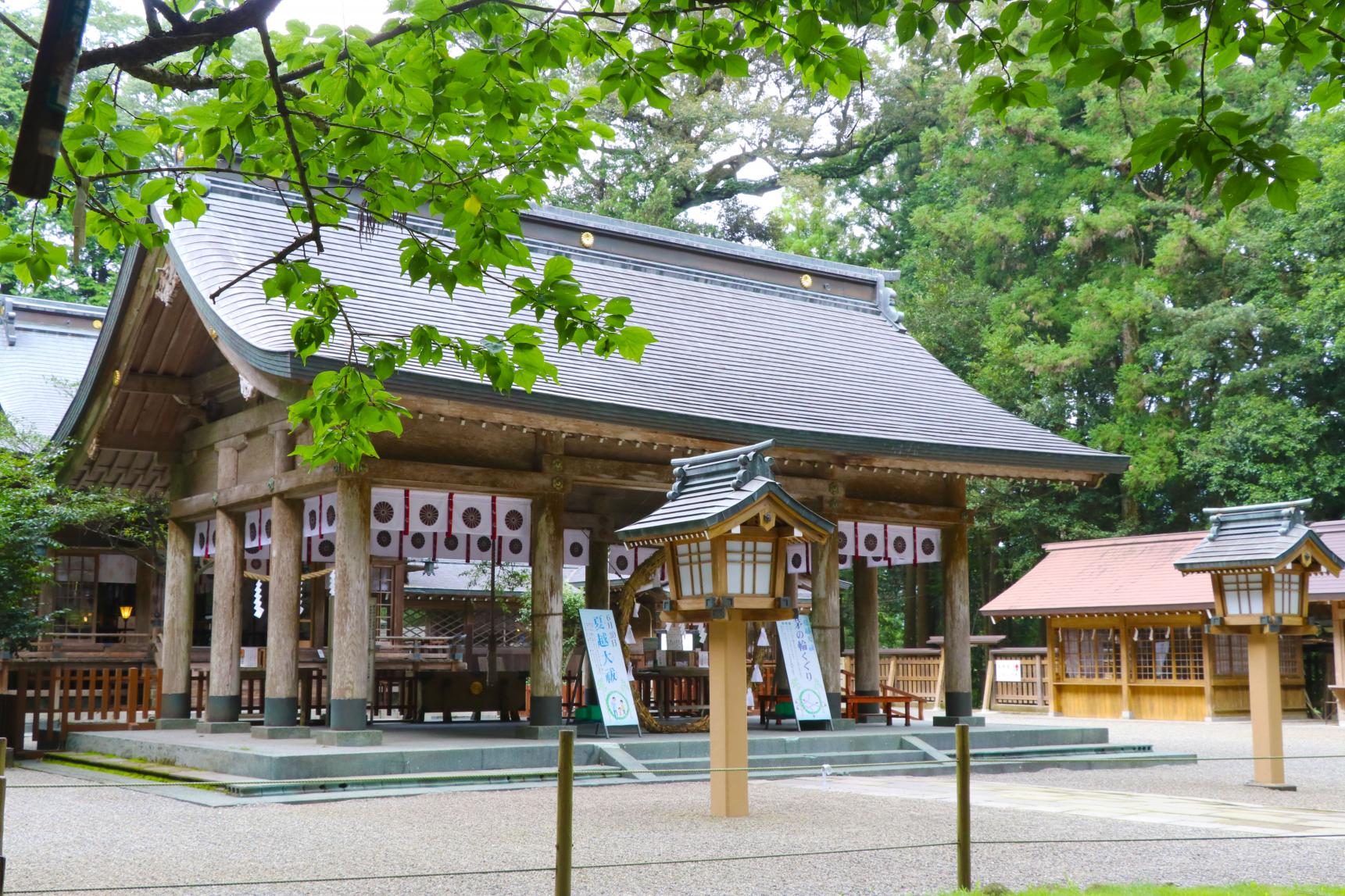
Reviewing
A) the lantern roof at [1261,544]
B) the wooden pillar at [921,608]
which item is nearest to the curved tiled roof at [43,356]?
the lantern roof at [1261,544]

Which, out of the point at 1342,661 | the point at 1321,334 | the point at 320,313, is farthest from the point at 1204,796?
the point at 1321,334

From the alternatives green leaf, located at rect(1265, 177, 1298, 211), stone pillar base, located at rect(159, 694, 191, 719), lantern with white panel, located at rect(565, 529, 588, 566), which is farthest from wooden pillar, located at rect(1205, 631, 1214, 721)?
green leaf, located at rect(1265, 177, 1298, 211)

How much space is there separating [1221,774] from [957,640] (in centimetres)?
351

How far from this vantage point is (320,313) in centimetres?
591

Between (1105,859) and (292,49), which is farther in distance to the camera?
(1105,859)

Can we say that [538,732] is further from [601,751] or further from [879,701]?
[879,701]

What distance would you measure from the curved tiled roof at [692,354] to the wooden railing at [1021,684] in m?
9.95

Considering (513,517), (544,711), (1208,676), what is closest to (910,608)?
(1208,676)

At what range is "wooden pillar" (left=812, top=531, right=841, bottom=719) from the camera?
14.2 m

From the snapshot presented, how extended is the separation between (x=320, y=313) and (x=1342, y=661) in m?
21.0

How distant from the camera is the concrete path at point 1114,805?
8.62m

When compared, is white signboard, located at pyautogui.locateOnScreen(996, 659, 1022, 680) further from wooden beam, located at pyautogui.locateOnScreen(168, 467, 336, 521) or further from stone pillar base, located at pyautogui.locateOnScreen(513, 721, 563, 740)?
wooden beam, located at pyautogui.locateOnScreen(168, 467, 336, 521)

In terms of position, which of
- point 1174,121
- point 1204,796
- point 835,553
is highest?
point 1174,121

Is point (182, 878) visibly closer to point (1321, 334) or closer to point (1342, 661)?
point (1342, 661)
